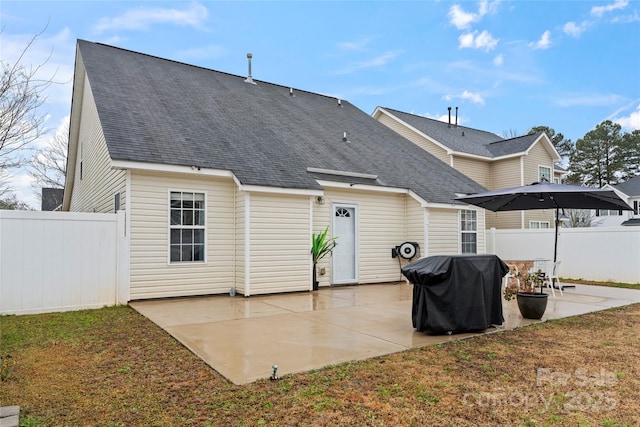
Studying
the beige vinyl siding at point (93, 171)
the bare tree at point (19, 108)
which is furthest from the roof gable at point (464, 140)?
the bare tree at point (19, 108)

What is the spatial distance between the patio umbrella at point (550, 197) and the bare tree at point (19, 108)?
9.08m

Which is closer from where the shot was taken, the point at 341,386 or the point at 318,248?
the point at 341,386

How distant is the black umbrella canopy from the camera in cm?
800

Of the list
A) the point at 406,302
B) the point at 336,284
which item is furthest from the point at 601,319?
the point at 336,284

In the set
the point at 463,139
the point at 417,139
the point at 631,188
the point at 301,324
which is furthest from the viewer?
the point at 631,188

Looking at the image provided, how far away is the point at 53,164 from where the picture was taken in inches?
1000

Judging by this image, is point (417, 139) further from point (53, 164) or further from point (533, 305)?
point (53, 164)

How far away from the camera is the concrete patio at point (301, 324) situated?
4.26 meters

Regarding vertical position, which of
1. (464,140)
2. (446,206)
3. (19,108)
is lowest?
(446,206)

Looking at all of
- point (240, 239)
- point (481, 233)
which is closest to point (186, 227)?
point (240, 239)

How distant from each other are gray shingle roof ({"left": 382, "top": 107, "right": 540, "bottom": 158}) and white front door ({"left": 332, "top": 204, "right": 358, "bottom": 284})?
351 inches

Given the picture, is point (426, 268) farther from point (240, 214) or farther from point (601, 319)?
point (240, 214)

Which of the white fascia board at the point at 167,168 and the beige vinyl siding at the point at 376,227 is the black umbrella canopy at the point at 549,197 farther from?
the white fascia board at the point at 167,168

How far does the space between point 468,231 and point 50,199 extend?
24.6 m
